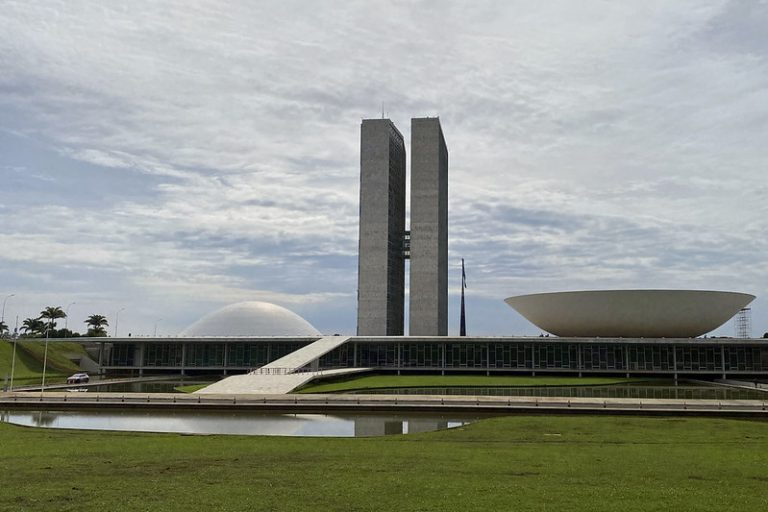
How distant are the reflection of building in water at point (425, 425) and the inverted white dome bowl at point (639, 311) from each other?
42.6 m

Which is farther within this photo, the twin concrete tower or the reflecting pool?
the twin concrete tower

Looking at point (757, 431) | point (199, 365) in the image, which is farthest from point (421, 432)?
point (199, 365)

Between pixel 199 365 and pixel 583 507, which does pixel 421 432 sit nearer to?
pixel 583 507

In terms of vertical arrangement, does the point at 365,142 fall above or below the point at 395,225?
above

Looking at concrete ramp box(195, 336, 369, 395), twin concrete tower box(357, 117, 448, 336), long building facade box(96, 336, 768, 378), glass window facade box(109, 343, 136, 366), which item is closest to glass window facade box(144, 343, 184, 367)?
long building facade box(96, 336, 768, 378)

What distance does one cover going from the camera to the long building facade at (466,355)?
67.8m

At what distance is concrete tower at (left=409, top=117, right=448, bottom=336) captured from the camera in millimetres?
100688

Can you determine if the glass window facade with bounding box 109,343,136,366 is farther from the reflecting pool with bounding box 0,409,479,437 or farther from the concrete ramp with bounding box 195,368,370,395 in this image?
the reflecting pool with bounding box 0,409,479,437

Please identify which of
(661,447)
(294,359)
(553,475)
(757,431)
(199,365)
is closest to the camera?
(553,475)

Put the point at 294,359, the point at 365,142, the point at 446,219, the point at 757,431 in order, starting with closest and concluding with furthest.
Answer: the point at 757,431 → the point at 294,359 → the point at 365,142 → the point at 446,219

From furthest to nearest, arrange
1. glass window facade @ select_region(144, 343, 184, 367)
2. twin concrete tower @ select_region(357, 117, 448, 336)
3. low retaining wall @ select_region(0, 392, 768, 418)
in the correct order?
twin concrete tower @ select_region(357, 117, 448, 336) < glass window facade @ select_region(144, 343, 184, 367) < low retaining wall @ select_region(0, 392, 768, 418)

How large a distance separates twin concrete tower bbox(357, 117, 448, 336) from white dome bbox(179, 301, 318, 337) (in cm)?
1030

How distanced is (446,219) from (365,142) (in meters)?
19.6

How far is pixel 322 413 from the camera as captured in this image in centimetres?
3094
